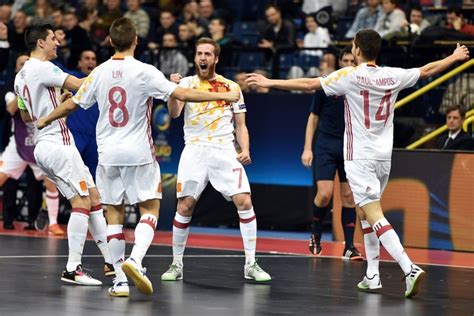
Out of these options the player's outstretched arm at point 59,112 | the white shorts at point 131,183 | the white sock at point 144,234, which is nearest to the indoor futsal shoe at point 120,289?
the white sock at point 144,234

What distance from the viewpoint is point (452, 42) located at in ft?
57.1

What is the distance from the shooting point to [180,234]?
11867 mm

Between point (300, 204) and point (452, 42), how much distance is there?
3.44m

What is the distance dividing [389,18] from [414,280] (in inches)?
347

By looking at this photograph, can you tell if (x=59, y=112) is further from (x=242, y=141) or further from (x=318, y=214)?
(x=318, y=214)

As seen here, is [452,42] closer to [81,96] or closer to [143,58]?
[143,58]

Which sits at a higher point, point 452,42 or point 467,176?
point 452,42

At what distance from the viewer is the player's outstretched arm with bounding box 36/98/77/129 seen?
1067cm

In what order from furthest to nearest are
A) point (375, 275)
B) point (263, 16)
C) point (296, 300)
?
point (263, 16) < point (375, 275) < point (296, 300)

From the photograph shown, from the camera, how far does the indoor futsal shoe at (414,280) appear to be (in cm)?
1062

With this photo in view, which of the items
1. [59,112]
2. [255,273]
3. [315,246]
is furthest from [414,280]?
[315,246]

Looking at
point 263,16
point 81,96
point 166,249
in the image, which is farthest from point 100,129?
point 263,16

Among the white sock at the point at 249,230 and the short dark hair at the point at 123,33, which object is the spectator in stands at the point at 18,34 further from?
the short dark hair at the point at 123,33

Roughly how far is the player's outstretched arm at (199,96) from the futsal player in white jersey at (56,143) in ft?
4.22
